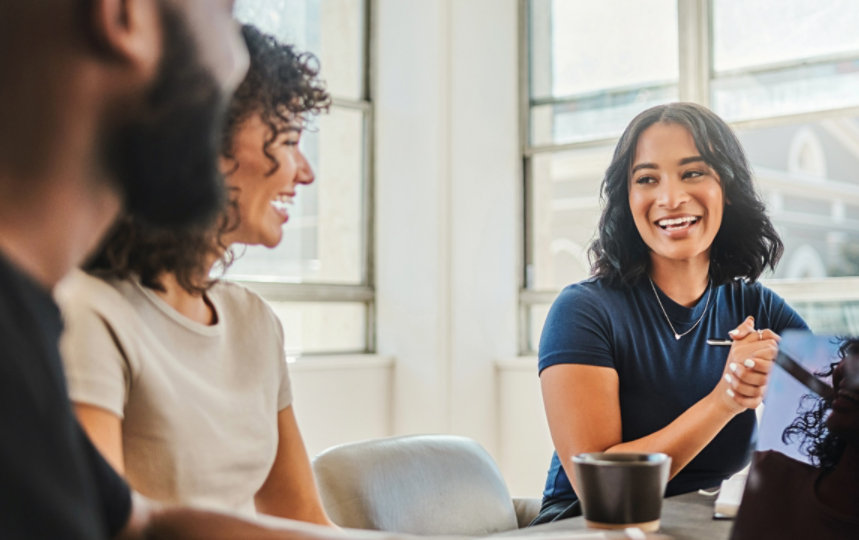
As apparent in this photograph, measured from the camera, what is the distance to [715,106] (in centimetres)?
380

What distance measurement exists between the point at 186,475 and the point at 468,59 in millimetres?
3366

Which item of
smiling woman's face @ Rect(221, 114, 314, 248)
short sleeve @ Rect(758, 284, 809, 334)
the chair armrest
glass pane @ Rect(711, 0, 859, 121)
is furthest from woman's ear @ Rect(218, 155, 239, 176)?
glass pane @ Rect(711, 0, 859, 121)

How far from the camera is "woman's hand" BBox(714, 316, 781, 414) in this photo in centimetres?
125

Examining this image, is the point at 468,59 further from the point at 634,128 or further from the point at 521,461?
the point at 634,128

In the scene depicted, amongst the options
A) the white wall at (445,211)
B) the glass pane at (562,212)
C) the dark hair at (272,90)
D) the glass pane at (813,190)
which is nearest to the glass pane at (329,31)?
the white wall at (445,211)

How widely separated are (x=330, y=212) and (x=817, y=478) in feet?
11.2

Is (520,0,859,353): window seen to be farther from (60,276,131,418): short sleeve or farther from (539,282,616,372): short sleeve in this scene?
Result: (60,276,131,418): short sleeve

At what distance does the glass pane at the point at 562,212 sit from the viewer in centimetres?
409

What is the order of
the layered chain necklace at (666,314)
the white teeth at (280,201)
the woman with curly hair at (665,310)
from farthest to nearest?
the layered chain necklace at (666,314)
the woman with curly hair at (665,310)
the white teeth at (280,201)

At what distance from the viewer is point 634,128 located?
176cm

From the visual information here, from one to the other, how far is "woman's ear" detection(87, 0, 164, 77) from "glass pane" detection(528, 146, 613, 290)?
370cm

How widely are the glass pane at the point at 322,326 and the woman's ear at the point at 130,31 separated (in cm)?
335

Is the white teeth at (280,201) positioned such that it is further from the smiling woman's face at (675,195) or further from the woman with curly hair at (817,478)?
the smiling woman's face at (675,195)

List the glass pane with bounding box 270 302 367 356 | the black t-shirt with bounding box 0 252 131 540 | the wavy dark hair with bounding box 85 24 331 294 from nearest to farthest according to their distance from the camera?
the black t-shirt with bounding box 0 252 131 540, the wavy dark hair with bounding box 85 24 331 294, the glass pane with bounding box 270 302 367 356
